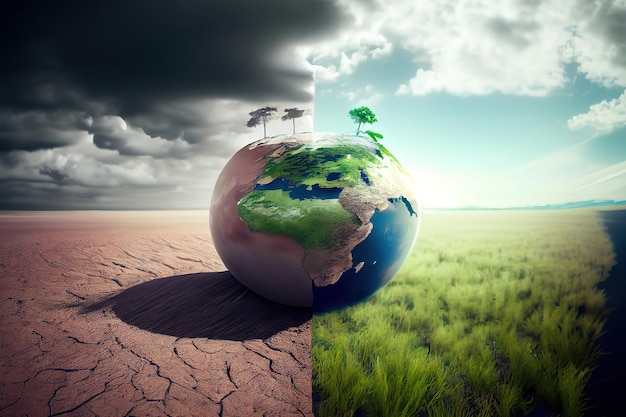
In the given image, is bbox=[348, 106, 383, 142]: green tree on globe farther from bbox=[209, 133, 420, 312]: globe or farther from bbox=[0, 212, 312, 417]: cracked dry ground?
bbox=[0, 212, 312, 417]: cracked dry ground

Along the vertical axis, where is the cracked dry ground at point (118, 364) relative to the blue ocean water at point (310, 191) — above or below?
below

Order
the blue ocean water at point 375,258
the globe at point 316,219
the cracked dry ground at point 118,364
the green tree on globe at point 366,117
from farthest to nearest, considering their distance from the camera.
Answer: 1. the green tree on globe at point 366,117
2. the blue ocean water at point 375,258
3. the globe at point 316,219
4. the cracked dry ground at point 118,364

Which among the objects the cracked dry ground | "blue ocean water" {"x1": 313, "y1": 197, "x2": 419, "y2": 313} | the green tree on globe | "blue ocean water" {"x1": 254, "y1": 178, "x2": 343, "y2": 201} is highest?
the green tree on globe

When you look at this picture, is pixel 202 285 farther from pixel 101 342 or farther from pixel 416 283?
pixel 416 283

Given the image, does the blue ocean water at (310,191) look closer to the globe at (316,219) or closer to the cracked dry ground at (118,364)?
the globe at (316,219)

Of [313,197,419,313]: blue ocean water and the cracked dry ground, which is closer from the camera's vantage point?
A: the cracked dry ground

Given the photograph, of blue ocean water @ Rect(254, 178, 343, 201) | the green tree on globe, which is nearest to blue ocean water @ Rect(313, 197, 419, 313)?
blue ocean water @ Rect(254, 178, 343, 201)

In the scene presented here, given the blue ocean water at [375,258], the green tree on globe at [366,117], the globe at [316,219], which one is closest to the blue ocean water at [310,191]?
the globe at [316,219]
